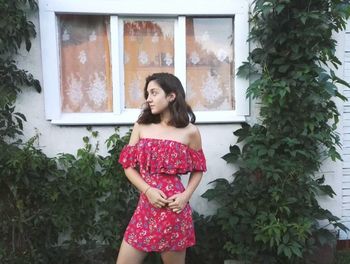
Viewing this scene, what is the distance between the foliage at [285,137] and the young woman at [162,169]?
A: 1061mm

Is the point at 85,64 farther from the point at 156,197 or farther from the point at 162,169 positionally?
Answer: the point at 156,197

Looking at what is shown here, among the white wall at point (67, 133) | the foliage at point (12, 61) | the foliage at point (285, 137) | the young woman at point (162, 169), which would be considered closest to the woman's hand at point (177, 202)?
the young woman at point (162, 169)

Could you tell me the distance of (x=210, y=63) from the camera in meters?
3.66

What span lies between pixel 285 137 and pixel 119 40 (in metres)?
1.80

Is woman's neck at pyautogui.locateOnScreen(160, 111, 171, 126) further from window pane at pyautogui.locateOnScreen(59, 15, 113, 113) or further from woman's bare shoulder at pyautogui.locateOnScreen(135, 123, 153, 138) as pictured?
window pane at pyautogui.locateOnScreen(59, 15, 113, 113)

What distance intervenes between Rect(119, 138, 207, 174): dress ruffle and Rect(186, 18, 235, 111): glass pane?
1448mm

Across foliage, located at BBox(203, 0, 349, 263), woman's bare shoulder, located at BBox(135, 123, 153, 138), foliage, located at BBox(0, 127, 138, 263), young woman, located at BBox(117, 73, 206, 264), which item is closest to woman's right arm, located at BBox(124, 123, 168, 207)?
young woman, located at BBox(117, 73, 206, 264)

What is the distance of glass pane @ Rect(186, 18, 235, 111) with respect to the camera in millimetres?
3619

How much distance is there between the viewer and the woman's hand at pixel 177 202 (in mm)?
2215

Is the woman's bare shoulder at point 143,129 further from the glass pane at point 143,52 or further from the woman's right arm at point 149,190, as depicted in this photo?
the glass pane at point 143,52

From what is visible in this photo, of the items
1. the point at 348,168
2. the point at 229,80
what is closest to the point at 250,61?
the point at 229,80

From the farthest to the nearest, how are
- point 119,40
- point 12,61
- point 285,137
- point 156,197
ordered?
point 119,40
point 285,137
point 12,61
point 156,197

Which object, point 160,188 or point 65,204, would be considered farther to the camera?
point 65,204

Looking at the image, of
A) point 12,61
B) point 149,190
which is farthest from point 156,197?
point 12,61
